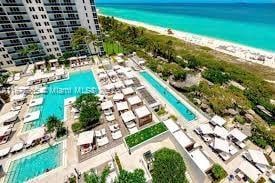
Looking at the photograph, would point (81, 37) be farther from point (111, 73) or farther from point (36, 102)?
point (36, 102)

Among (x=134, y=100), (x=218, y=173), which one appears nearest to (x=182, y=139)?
(x=218, y=173)

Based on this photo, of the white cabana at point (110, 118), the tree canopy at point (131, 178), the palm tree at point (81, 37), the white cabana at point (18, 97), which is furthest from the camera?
the palm tree at point (81, 37)

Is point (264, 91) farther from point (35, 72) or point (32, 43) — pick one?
point (32, 43)

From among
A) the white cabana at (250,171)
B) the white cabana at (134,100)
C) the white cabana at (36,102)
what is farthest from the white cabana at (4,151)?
the white cabana at (250,171)

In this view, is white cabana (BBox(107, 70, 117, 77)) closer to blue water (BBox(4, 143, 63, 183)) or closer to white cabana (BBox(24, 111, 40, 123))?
white cabana (BBox(24, 111, 40, 123))

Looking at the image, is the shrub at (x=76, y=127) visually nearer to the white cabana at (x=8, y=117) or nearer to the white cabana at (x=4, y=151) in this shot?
the white cabana at (x=4, y=151)

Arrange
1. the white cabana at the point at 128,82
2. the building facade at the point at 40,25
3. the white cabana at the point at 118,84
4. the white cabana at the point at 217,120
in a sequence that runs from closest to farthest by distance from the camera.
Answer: the white cabana at the point at 217,120
the white cabana at the point at 118,84
the white cabana at the point at 128,82
the building facade at the point at 40,25
